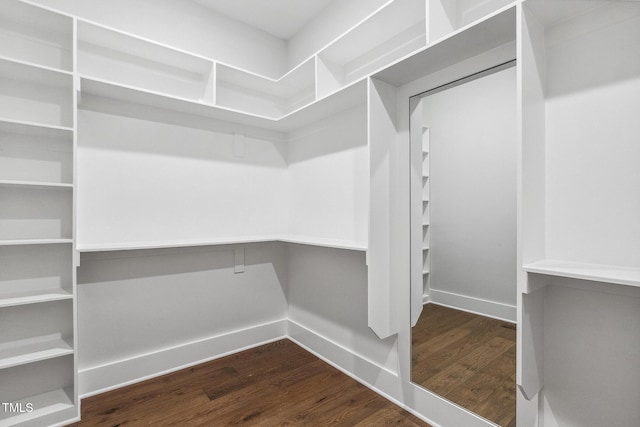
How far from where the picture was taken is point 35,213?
72.7 inches

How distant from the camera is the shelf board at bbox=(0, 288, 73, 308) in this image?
1.64 m

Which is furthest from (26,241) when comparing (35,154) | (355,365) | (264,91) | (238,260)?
(355,365)

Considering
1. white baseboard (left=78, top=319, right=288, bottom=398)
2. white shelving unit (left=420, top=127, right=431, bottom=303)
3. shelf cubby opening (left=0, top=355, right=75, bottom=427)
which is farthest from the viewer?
white baseboard (left=78, top=319, right=288, bottom=398)

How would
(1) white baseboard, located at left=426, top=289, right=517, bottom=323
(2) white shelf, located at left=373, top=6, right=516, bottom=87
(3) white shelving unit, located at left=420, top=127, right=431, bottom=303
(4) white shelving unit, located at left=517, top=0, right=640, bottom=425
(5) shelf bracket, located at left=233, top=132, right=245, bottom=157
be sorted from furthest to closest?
(5) shelf bracket, located at left=233, top=132, right=245, bottom=157, (3) white shelving unit, located at left=420, top=127, right=431, bottom=303, (1) white baseboard, located at left=426, top=289, right=517, bottom=323, (2) white shelf, located at left=373, top=6, right=516, bottom=87, (4) white shelving unit, located at left=517, top=0, right=640, bottom=425

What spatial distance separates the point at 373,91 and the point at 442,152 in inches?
21.1

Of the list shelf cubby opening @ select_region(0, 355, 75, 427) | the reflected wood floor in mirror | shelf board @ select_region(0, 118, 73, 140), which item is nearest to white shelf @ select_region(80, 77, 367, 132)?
shelf board @ select_region(0, 118, 73, 140)

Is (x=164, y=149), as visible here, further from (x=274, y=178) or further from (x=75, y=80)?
(x=274, y=178)

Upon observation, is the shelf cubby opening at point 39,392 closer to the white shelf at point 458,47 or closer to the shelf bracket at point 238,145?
the shelf bracket at point 238,145

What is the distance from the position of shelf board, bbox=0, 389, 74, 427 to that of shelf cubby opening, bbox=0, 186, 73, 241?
958 millimetres

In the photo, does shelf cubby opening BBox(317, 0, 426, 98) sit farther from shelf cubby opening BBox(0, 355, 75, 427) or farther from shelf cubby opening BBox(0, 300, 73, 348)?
shelf cubby opening BBox(0, 355, 75, 427)

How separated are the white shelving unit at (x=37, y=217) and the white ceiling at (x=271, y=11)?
1.19m

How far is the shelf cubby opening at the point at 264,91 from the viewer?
8.19ft

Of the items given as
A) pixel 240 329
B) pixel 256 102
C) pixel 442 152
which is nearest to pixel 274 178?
pixel 256 102

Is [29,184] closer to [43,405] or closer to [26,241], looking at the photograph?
[26,241]
